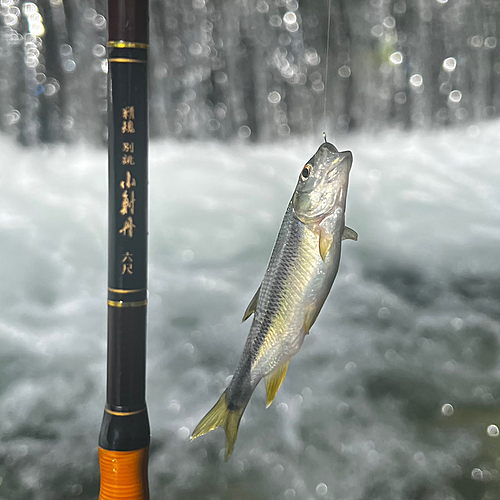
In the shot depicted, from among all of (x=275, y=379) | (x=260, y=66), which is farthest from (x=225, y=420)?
(x=260, y=66)

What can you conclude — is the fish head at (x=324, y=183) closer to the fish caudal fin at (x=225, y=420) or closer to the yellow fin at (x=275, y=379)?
the yellow fin at (x=275, y=379)

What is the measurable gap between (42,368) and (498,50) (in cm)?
423

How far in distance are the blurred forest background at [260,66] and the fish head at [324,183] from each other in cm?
351

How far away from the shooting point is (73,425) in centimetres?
356

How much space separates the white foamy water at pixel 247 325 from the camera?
3236 millimetres

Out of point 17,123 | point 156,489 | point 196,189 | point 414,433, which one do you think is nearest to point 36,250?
point 17,123

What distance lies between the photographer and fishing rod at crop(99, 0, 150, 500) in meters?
1.71

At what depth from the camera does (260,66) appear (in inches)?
186

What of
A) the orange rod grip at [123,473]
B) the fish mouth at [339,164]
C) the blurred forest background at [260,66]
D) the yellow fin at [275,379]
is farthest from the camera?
the blurred forest background at [260,66]

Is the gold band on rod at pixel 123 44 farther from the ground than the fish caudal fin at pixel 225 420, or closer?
farther from the ground

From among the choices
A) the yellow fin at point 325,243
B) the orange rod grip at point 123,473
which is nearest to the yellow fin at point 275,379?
the yellow fin at point 325,243

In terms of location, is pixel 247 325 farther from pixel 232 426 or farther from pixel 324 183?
pixel 324 183

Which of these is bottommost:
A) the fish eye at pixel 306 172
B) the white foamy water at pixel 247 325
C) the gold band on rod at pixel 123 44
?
the white foamy water at pixel 247 325

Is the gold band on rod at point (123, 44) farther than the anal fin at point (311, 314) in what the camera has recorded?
Yes
